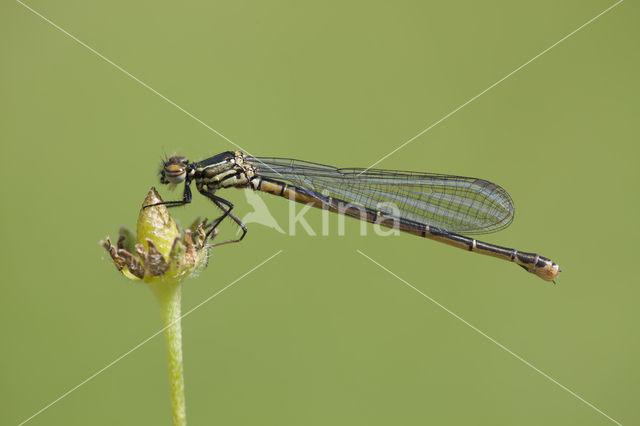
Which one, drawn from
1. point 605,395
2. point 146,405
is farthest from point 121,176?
point 605,395

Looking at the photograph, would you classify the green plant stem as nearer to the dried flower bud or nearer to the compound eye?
the dried flower bud

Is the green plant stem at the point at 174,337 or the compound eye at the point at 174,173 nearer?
the green plant stem at the point at 174,337

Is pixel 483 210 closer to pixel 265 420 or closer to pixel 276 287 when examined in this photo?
pixel 276 287

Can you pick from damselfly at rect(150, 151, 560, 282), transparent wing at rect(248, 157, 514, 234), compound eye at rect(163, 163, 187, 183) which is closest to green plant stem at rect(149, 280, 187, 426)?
compound eye at rect(163, 163, 187, 183)

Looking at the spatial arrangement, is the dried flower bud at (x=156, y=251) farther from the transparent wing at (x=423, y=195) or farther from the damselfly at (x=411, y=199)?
the transparent wing at (x=423, y=195)

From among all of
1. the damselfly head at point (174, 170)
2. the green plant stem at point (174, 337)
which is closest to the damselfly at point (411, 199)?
the damselfly head at point (174, 170)

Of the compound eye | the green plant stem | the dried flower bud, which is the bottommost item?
the green plant stem
